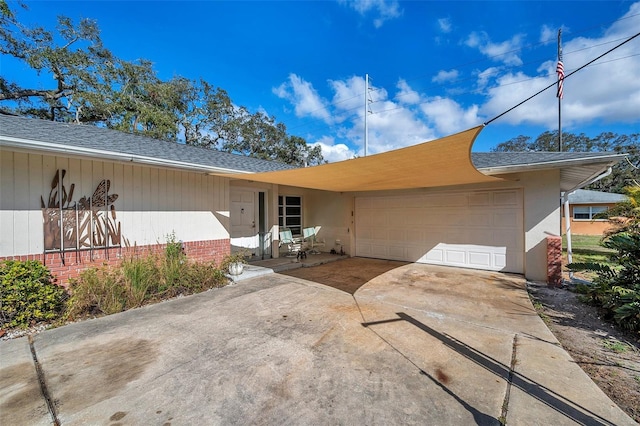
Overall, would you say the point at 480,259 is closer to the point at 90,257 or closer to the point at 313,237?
the point at 313,237

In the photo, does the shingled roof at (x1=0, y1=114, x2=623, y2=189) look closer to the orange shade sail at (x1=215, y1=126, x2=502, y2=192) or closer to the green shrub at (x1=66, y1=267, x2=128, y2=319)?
the orange shade sail at (x1=215, y1=126, x2=502, y2=192)

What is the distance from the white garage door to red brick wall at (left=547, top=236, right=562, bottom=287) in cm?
76

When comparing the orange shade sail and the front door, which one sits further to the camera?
the front door

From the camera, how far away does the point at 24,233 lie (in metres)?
4.30

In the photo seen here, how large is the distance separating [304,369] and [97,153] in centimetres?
483

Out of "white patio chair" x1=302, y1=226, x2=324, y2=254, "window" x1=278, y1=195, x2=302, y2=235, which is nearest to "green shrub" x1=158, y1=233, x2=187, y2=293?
"window" x1=278, y1=195, x2=302, y2=235

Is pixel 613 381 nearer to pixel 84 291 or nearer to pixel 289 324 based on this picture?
pixel 289 324

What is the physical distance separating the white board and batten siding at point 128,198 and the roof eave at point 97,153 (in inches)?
23.4

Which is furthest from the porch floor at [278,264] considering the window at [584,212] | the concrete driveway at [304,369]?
the window at [584,212]

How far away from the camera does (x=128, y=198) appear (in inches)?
214

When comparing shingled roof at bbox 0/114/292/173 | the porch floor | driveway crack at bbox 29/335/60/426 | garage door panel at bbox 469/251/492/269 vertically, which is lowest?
driveway crack at bbox 29/335/60/426

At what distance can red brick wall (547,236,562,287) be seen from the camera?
597cm

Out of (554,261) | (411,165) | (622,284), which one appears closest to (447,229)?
(554,261)

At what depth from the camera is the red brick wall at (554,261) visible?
5.97 metres
